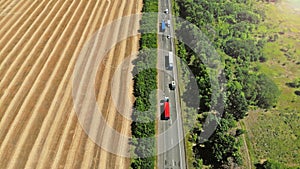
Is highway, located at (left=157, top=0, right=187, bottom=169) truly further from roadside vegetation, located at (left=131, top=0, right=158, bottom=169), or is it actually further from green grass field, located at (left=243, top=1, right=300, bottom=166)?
green grass field, located at (left=243, top=1, right=300, bottom=166)

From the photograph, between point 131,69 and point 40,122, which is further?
point 131,69

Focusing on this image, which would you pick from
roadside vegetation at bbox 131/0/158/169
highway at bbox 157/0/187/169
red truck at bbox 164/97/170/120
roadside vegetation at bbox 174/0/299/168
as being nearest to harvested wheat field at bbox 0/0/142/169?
roadside vegetation at bbox 131/0/158/169

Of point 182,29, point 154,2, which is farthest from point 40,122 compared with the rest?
point 154,2

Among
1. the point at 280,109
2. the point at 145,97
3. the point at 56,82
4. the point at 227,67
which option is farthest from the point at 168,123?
the point at 56,82

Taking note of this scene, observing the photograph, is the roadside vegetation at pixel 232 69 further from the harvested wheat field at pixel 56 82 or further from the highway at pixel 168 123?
the harvested wheat field at pixel 56 82

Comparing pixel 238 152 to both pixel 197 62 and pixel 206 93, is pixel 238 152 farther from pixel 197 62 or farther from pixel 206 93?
pixel 197 62

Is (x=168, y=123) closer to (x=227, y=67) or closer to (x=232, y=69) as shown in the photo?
(x=227, y=67)

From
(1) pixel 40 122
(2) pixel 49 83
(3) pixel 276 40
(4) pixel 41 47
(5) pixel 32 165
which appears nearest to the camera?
(5) pixel 32 165
